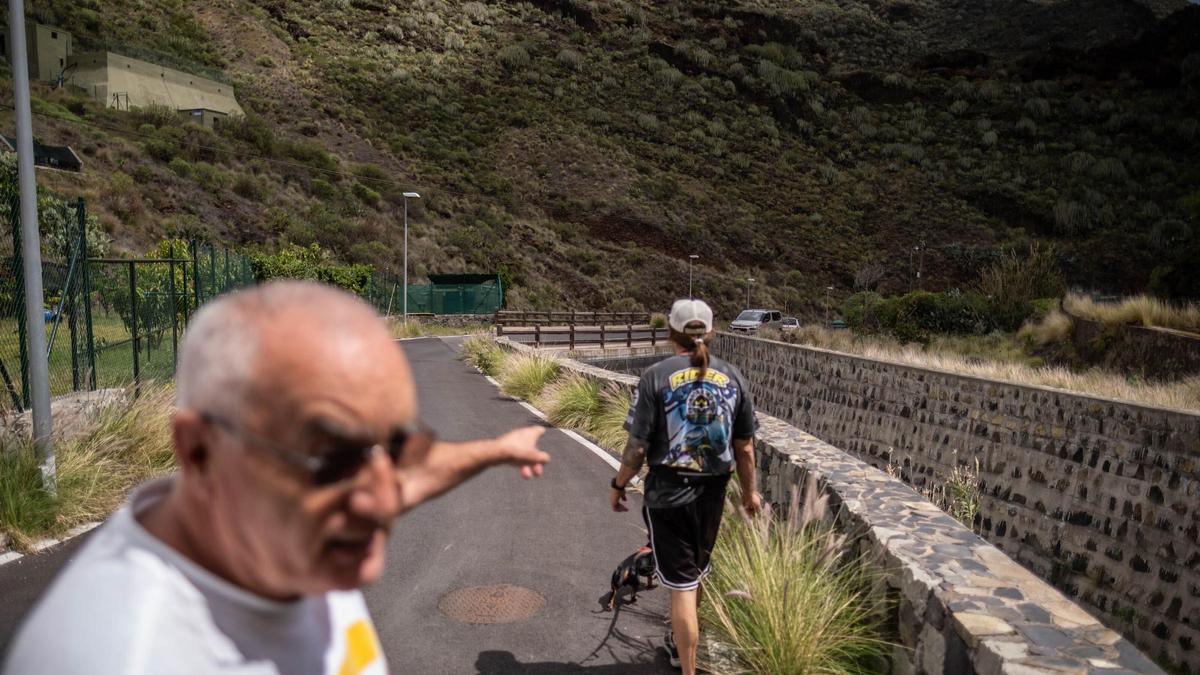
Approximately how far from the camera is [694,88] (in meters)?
75.7

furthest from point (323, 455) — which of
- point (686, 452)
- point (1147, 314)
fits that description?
point (1147, 314)

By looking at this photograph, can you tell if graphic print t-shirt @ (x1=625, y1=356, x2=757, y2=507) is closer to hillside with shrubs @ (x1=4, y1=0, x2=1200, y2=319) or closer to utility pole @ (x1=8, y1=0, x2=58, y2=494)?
utility pole @ (x1=8, y1=0, x2=58, y2=494)

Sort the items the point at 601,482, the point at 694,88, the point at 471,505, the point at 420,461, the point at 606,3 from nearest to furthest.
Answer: the point at 420,461 < the point at 471,505 < the point at 601,482 < the point at 694,88 < the point at 606,3

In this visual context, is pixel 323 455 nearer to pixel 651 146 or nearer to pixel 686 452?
pixel 686 452

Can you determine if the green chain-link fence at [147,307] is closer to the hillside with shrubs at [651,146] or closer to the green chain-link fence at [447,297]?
the hillside with shrubs at [651,146]

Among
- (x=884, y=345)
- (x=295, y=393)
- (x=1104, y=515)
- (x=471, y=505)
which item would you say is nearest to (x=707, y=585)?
(x=471, y=505)

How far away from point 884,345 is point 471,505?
21.5 meters

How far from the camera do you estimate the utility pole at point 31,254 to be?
7145 millimetres

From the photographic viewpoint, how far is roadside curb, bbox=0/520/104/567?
632 centimetres

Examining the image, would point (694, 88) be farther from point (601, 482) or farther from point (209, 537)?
point (209, 537)

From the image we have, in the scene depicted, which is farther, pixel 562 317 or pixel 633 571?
pixel 562 317

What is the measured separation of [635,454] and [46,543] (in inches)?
207

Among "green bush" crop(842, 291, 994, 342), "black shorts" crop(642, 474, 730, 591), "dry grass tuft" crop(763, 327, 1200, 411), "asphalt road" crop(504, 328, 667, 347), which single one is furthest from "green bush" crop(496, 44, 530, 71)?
"black shorts" crop(642, 474, 730, 591)

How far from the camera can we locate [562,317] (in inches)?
1700
